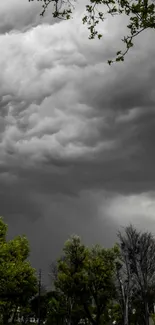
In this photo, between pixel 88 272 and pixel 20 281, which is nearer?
pixel 20 281

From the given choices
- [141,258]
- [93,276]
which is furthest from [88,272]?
[141,258]

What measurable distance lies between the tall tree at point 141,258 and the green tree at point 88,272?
634 centimetres

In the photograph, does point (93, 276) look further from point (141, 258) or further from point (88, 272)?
point (141, 258)

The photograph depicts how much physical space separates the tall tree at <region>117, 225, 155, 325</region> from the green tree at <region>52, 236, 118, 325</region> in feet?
20.8

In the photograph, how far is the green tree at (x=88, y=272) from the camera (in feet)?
158

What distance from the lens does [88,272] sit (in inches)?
1923

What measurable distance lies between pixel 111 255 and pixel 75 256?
475cm

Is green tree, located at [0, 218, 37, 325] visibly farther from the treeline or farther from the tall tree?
the tall tree

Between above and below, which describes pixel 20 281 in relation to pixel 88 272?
below

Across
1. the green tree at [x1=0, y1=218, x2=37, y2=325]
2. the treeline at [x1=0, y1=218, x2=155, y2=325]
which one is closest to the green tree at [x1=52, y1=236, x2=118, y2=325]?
the treeline at [x1=0, y1=218, x2=155, y2=325]

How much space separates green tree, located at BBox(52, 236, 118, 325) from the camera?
48.2 metres

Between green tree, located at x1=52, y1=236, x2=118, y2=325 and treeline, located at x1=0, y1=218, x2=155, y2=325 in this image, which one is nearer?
treeline, located at x1=0, y1=218, x2=155, y2=325

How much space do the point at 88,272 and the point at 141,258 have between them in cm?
1094

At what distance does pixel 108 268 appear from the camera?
158 ft
